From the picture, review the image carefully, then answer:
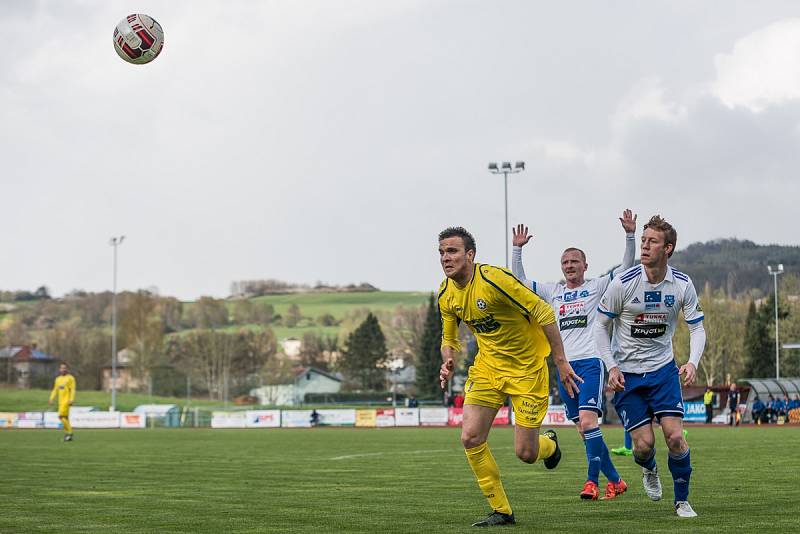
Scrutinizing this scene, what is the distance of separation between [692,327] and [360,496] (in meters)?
4.48

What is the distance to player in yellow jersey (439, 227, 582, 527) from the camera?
935 centimetres

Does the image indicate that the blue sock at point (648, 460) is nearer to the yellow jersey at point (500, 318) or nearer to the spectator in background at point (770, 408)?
the yellow jersey at point (500, 318)

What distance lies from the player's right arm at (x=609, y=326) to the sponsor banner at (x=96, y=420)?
182ft

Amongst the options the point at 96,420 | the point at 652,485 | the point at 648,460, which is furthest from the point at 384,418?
the point at 648,460

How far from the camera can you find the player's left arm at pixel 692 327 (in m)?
9.86

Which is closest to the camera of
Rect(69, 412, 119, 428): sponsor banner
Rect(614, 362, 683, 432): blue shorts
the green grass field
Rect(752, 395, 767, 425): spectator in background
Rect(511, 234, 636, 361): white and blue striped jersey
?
the green grass field

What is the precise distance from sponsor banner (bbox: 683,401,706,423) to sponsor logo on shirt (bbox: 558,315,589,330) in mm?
42518

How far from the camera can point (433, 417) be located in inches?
2261

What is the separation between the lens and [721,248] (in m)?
86.8

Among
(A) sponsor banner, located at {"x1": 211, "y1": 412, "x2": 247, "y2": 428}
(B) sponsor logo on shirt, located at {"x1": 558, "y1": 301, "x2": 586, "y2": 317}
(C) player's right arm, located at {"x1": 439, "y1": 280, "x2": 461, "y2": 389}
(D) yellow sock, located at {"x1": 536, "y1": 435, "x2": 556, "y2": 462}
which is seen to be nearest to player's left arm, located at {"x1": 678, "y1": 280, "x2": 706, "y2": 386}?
(D) yellow sock, located at {"x1": 536, "y1": 435, "x2": 556, "y2": 462}

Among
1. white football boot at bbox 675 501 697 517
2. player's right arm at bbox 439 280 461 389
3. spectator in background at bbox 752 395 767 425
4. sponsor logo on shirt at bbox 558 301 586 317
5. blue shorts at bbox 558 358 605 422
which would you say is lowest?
spectator in background at bbox 752 395 767 425

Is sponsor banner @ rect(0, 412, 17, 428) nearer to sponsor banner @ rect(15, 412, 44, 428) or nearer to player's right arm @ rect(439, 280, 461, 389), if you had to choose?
sponsor banner @ rect(15, 412, 44, 428)

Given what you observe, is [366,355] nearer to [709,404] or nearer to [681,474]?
[709,404]

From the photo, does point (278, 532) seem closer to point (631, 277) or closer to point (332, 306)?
point (631, 277)
